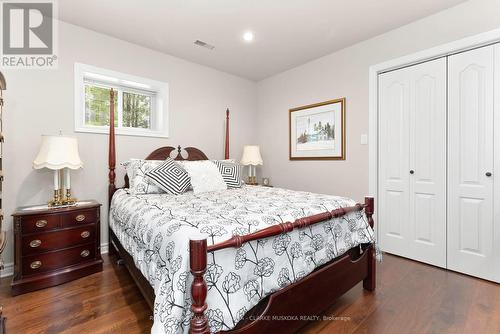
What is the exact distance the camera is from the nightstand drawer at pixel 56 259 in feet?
6.75

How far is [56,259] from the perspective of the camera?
217 cm

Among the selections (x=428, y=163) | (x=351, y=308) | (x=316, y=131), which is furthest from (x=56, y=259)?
(x=428, y=163)

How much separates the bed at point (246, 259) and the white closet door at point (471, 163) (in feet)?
3.56

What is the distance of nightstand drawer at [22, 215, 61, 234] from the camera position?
2.03 m

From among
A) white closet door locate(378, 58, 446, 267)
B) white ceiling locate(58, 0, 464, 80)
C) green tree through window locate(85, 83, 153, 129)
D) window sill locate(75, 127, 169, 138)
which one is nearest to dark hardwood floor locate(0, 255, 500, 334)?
white closet door locate(378, 58, 446, 267)

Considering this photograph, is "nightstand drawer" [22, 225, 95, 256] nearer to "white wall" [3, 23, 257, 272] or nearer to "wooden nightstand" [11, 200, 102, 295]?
"wooden nightstand" [11, 200, 102, 295]

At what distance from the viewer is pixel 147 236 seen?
1.46m

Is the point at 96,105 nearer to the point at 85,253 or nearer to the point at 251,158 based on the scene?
the point at 85,253

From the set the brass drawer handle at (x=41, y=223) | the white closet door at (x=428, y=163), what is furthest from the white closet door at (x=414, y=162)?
the brass drawer handle at (x=41, y=223)

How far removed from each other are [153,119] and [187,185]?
1.33 m

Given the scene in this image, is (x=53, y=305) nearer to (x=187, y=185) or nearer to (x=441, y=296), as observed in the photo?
(x=187, y=185)

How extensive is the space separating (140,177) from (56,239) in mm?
855

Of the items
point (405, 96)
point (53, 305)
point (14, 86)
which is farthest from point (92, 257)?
point (405, 96)

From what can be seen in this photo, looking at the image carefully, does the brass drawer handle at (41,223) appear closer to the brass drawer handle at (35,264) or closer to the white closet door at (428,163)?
the brass drawer handle at (35,264)
